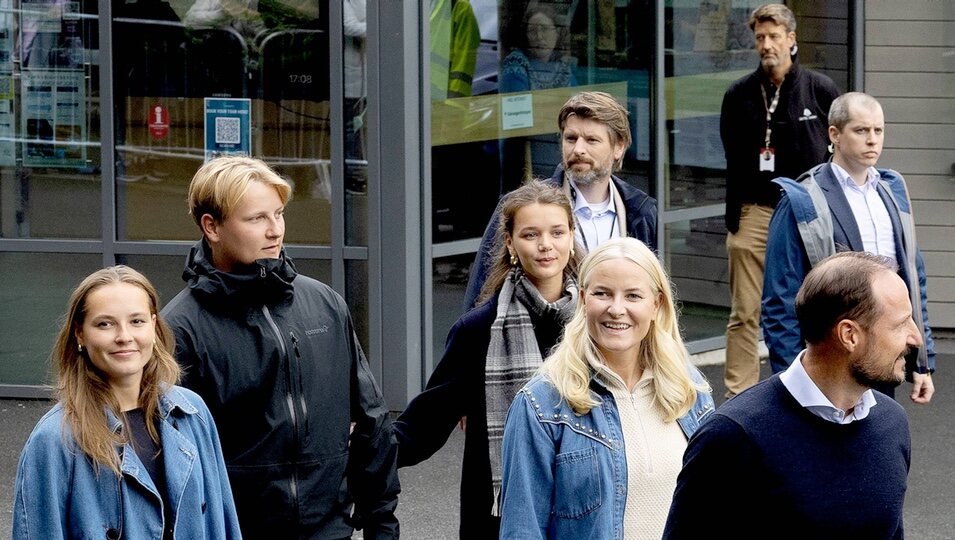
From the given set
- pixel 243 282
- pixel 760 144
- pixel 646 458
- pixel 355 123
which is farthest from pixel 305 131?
pixel 646 458

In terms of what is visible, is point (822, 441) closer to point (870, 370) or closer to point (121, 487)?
point (870, 370)

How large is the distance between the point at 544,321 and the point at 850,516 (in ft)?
5.58

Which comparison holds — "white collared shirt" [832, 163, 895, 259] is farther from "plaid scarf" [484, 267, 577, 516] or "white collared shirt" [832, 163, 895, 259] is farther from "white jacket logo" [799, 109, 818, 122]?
"white jacket logo" [799, 109, 818, 122]

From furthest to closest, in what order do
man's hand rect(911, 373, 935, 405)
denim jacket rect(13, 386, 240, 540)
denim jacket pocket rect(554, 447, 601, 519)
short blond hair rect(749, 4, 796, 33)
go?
short blond hair rect(749, 4, 796, 33) < man's hand rect(911, 373, 935, 405) < denim jacket pocket rect(554, 447, 601, 519) < denim jacket rect(13, 386, 240, 540)

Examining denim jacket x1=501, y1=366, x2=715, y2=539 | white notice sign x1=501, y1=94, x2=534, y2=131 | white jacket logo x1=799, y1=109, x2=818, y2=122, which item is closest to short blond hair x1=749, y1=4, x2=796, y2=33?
white jacket logo x1=799, y1=109, x2=818, y2=122

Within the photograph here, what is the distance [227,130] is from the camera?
866cm

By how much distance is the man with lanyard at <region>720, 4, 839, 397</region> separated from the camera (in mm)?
8195

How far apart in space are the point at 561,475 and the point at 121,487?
1.06 meters

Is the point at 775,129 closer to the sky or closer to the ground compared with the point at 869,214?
closer to the sky

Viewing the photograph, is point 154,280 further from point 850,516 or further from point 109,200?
point 850,516

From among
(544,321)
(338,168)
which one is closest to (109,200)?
(338,168)

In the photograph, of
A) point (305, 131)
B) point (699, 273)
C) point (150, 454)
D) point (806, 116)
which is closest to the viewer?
point (150, 454)

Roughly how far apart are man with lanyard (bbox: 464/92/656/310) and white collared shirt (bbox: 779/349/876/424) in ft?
7.89

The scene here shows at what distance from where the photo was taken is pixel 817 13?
11156 mm
